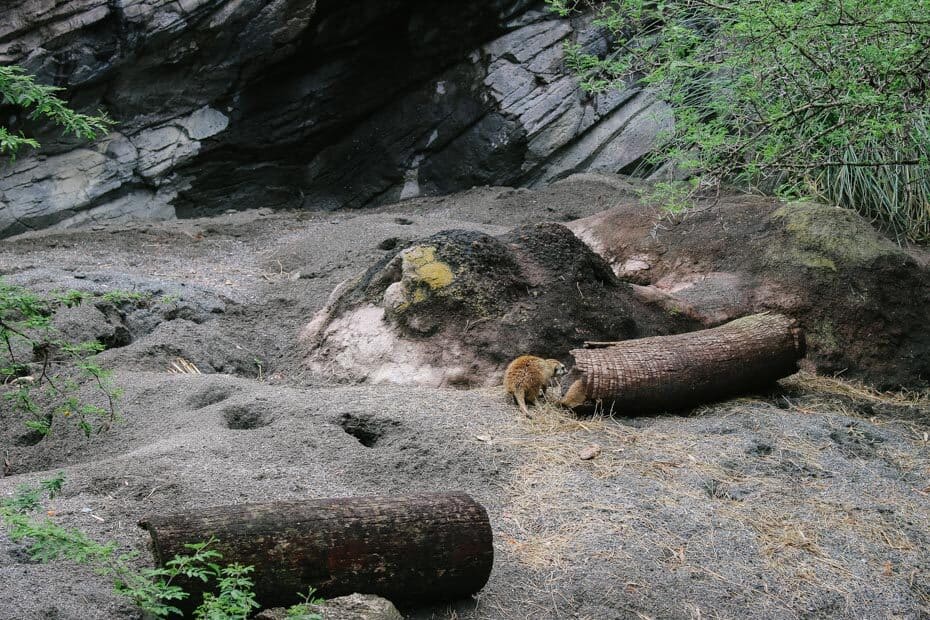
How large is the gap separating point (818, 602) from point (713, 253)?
13.5 feet

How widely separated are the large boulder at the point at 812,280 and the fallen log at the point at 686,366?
0.83 metres

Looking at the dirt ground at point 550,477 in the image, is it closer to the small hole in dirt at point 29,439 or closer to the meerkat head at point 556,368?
the small hole in dirt at point 29,439

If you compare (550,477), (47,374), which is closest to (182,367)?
(47,374)

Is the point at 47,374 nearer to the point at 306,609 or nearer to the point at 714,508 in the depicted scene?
the point at 306,609

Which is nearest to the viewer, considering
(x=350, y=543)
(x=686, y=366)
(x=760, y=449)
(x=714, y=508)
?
(x=350, y=543)

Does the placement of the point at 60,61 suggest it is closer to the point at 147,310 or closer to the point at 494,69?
the point at 147,310

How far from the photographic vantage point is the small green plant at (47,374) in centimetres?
261

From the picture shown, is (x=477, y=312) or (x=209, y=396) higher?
(x=209, y=396)

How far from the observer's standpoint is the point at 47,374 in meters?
5.13

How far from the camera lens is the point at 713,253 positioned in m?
6.80

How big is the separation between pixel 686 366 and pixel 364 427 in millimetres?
1854

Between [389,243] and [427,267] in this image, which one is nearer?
[427,267]

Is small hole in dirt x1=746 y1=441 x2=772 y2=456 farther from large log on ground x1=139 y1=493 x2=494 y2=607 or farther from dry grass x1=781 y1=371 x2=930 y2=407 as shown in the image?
large log on ground x1=139 y1=493 x2=494 y2=607

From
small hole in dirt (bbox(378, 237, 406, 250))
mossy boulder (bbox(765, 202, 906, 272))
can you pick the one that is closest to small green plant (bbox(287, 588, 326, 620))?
mossy boulder (bbox(765, 202, 906, 272))
